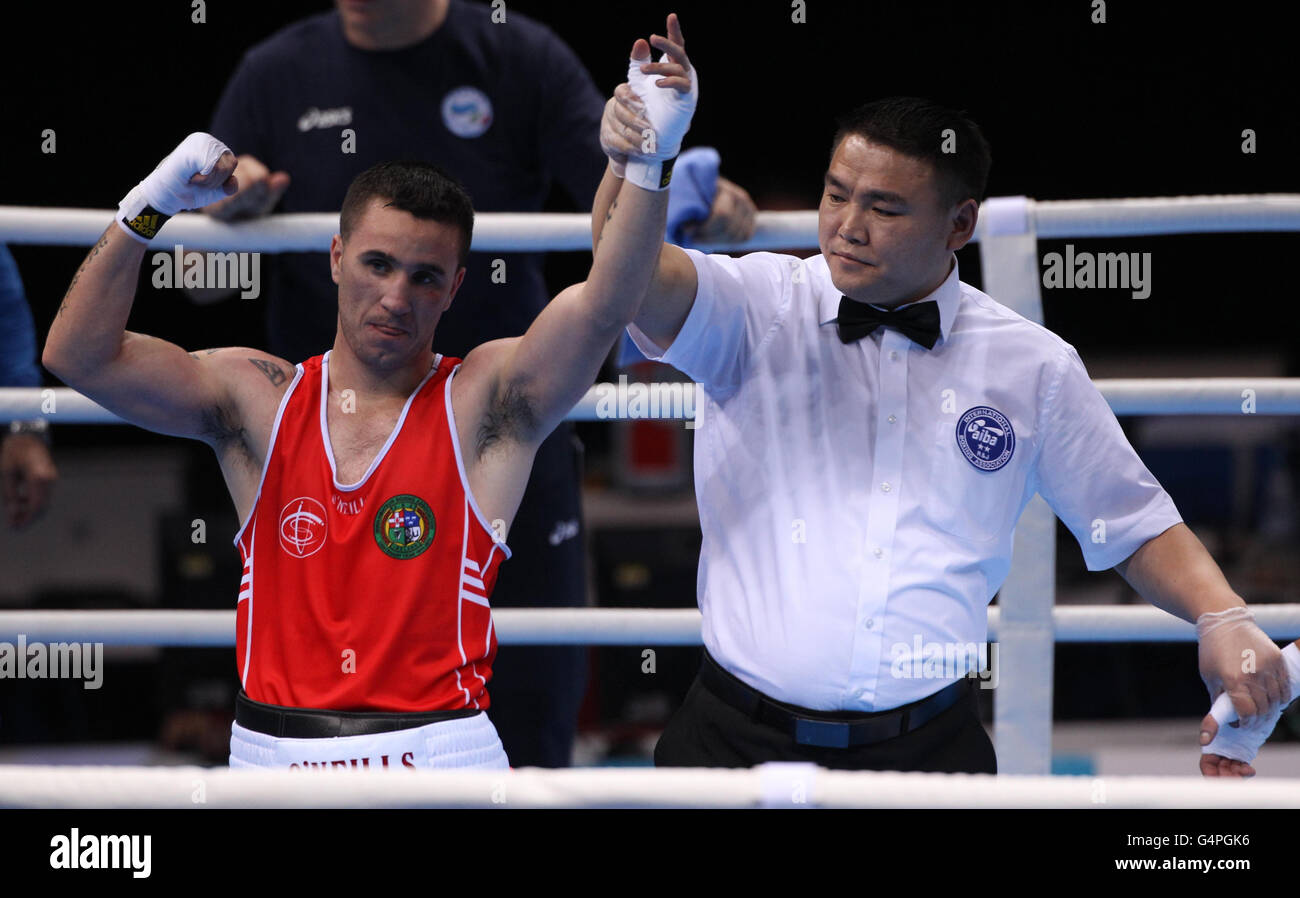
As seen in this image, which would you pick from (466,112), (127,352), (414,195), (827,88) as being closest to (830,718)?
(414,195)

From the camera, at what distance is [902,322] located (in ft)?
5.11

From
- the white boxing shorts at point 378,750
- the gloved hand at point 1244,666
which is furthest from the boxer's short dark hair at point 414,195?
the gloved hand at point 1244,666

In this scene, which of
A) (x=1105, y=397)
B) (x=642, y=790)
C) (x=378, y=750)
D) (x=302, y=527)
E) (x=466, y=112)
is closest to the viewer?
(x=642, y=790)

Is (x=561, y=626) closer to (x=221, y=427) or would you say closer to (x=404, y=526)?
(x=404, y=526)

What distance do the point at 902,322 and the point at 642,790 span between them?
0.88m

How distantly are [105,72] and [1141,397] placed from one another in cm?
399

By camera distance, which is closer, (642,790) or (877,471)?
(642,790)

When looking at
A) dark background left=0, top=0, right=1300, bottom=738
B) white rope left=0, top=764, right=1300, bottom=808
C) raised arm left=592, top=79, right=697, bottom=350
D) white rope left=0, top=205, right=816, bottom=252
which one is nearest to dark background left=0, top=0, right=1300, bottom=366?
dark background left=0, top=0, right=1300, bottom=738

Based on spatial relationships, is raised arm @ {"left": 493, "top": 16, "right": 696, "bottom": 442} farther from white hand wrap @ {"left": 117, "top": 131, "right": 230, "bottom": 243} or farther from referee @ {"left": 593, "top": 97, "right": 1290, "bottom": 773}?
white hand wrap @ {"left": 117, "top": 131, "right": 230, "bottom": 243}

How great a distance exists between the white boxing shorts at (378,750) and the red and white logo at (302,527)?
0.71 ft

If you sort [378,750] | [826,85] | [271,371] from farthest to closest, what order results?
1. [826,85]
2. [271,371]
3. [378,750]

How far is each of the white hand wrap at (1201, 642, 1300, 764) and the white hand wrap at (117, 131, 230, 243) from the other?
1288mm

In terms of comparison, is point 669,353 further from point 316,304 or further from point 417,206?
point 316,304
